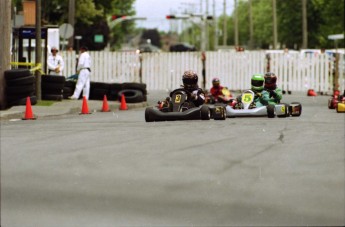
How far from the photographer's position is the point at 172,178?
11914 mm

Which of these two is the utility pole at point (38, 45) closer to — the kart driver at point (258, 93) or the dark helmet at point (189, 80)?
the kart driver at point (258, 93)

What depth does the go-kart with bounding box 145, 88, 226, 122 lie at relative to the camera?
20.7 metres

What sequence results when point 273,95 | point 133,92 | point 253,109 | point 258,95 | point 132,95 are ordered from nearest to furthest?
point 253,109
point 258,95
point 273,95
point 133,92
point 132,95

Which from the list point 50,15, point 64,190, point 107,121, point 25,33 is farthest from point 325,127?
point 50,15

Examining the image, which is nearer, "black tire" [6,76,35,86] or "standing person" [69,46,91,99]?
"black tire" [6,76,35,86]

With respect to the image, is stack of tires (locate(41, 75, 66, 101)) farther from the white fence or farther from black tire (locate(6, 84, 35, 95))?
the white fence

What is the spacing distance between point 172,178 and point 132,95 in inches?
755

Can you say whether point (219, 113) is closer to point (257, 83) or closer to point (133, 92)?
point (257, 83)

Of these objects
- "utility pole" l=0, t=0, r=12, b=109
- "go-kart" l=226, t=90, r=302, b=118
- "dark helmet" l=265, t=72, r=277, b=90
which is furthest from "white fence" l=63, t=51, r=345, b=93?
"go-kart" l=226, t=90, r=302, b=118

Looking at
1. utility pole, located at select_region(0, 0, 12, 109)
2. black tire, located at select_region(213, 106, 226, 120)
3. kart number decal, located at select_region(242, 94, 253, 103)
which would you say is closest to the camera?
black tire, located at select_region(213, 106, 226, 120)

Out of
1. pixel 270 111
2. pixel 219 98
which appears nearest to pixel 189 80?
pixel 270 111

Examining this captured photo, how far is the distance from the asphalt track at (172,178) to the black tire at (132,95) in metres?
12.6

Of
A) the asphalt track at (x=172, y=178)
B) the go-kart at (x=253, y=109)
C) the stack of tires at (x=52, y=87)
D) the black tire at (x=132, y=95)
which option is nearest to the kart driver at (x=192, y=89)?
the go-kart at (x=253, y=109)

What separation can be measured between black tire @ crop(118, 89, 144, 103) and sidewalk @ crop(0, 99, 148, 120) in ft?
0.66
